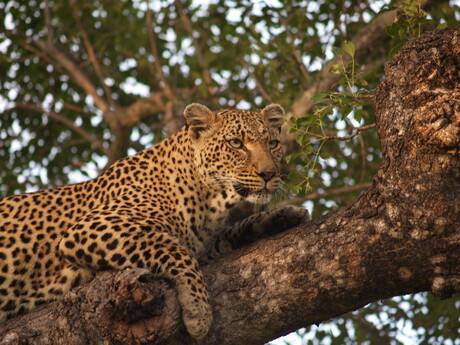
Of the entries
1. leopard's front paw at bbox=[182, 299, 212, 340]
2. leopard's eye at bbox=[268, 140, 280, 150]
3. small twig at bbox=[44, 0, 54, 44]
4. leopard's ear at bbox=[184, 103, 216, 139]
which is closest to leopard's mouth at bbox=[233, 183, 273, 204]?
leopard's eye at bbox=[268, 140, 280, 150]

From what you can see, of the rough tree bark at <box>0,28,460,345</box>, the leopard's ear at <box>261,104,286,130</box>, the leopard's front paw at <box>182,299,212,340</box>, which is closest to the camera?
the rough tree bark at <box>0,28,460,345</box>

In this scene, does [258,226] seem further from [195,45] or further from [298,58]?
[195,45]

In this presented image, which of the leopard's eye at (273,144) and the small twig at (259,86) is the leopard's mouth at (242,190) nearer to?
the leopard's eye at (273,144)

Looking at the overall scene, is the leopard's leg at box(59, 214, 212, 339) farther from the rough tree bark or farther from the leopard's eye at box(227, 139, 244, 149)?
the leopard's eye at box(227, 139, 244, 149)

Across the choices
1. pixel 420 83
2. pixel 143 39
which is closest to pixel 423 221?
pixel 420 83

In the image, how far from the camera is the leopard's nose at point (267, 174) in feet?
23.1

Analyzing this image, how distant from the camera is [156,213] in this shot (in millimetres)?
6816

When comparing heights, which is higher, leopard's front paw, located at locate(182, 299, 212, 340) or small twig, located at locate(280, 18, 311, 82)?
small twig, located at locate(280, 18, 311, 82)

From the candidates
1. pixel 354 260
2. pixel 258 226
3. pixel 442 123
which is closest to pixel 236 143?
pixel 258 226

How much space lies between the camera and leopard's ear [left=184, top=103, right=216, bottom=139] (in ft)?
25.0

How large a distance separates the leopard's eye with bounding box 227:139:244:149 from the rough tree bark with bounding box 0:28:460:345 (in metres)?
1.97

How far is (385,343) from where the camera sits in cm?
852

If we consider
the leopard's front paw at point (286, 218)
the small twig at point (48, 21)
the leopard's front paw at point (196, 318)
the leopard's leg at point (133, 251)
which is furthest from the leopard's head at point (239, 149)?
the small twig at point (48, 21)

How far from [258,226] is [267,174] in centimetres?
68
